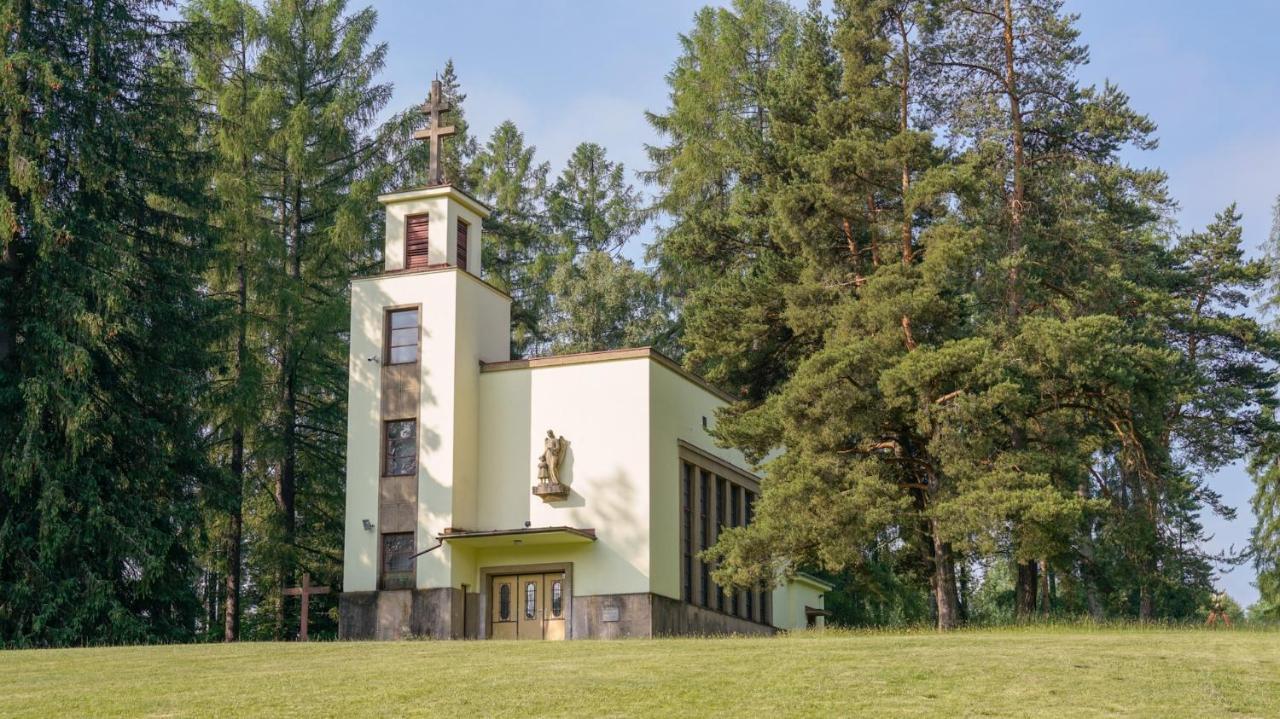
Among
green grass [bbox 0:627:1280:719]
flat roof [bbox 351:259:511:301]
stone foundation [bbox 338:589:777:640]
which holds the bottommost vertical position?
green grass [bbox 0:627:1280:719]

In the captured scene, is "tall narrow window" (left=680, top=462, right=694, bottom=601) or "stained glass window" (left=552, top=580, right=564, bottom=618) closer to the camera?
"stained glass window" (left=552, top=580, right=564, bottom=618)

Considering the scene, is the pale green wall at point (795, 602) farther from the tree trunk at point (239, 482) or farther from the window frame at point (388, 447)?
the tree trunk at point (239, 482)

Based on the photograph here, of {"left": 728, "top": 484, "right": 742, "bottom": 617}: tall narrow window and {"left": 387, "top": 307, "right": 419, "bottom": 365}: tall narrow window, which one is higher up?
{"left": 387, "top": 307, "right": 419, "bottom": 365}: tall narrow window

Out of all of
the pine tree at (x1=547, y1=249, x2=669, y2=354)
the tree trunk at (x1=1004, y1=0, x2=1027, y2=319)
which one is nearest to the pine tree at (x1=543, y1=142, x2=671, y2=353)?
the pine tree at (x1=547, y1=249, x2=669, y2=354)

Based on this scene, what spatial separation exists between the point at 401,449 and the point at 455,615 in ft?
11.6

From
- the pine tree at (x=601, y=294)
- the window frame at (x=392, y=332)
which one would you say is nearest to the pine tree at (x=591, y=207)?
the pine tree at (x=601, y=294)

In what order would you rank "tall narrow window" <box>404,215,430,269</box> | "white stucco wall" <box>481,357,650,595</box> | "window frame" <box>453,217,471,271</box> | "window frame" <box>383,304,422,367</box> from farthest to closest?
"window frame" <box>453,217,471,271</box> < "tall narrow window" <box>404,215,430,269</box> < "window frame" <box>383,304,422,367</box> < "white stucco wall" <box>481,357,650,595</box>

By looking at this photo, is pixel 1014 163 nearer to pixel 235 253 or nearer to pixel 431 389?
pixel 431 389

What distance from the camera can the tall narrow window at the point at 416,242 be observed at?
3031 centimetres

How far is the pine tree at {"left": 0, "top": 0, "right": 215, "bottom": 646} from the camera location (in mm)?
26734

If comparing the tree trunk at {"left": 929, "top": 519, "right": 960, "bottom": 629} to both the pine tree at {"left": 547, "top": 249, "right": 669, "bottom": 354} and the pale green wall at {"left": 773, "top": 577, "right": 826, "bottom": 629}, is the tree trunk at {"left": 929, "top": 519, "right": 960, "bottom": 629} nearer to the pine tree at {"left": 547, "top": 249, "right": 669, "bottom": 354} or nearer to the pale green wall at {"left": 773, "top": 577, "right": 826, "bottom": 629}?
the pale green wall at {"left": 773, "top": 577, "right": 826, "bottom": 629}

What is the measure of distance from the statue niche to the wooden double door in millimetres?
1569

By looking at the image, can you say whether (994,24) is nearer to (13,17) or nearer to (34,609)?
(13,17)

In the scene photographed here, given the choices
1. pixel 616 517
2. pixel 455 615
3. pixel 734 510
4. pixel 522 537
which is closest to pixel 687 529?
pixel 616 517
